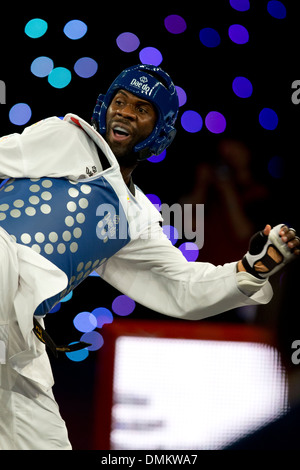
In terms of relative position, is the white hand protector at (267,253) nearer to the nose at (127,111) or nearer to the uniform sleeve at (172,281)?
the uniform sleeve at (172,281)

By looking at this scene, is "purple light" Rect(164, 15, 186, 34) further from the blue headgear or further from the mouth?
the mouth

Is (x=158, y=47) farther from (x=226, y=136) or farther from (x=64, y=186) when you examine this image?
(x=64, y=186)

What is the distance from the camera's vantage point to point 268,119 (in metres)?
4.63

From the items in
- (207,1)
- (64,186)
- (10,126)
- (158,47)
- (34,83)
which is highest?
(207,1)

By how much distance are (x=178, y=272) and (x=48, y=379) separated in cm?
82

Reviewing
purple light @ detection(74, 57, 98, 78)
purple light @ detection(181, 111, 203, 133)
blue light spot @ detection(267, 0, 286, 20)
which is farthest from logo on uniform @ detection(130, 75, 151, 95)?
blue light spot @ detection(267, 0, 286, 20)

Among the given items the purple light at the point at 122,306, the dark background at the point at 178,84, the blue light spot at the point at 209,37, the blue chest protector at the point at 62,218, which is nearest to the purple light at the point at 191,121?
the dark background at the point at 178,84

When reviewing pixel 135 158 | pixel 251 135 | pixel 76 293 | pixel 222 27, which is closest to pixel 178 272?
pixel 135 158

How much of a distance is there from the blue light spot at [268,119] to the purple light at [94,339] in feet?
5.48

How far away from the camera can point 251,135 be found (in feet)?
15.2

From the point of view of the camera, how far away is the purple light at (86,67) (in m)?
4.33

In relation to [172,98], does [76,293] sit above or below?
below

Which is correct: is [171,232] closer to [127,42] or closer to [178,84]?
[178,84]

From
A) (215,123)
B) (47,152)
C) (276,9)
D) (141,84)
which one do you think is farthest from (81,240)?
(276,9)
